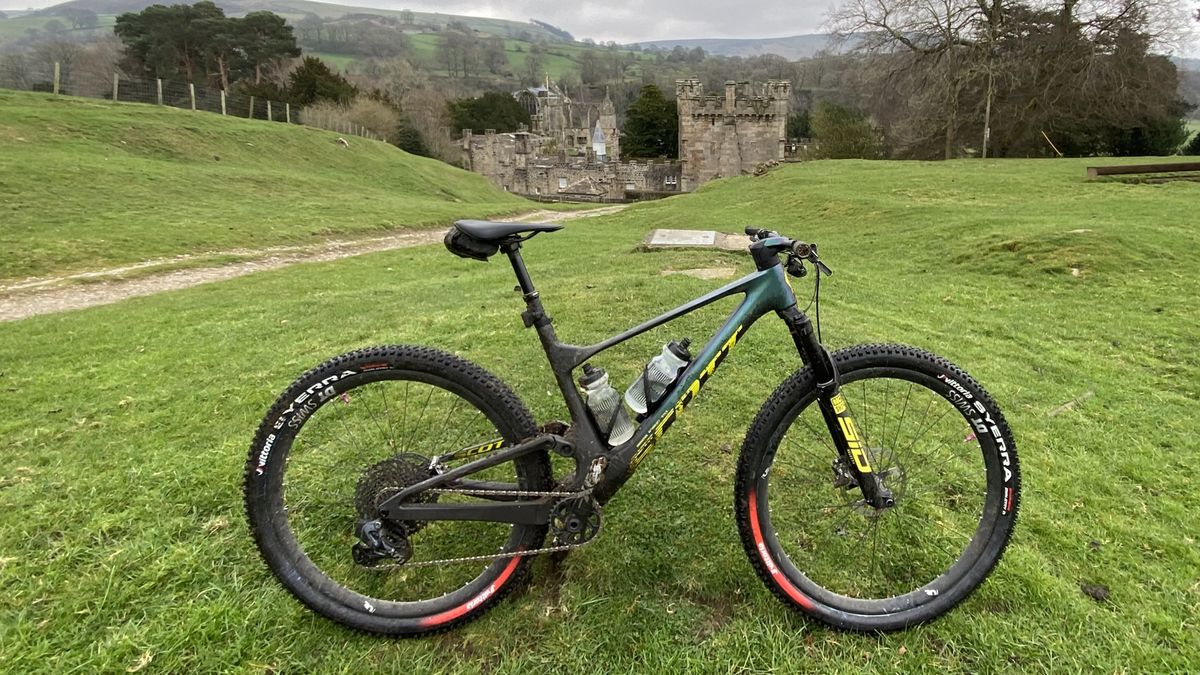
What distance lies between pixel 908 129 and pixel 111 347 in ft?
126

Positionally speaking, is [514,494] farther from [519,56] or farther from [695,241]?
[519,56]

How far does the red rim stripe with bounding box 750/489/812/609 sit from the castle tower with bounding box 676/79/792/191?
41338 millimetres

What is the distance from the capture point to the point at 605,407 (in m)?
2.36

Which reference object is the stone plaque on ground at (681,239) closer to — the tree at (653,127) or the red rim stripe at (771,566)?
the red rim stripe at (771,566)

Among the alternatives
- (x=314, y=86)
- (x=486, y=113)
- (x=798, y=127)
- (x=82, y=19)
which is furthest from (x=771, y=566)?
(x=82, y=19)

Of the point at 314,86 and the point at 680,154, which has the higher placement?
the point at 314,86

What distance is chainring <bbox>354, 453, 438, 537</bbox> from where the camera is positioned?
7.87 ft

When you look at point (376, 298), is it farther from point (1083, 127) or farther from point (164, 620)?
point (1083, 127)

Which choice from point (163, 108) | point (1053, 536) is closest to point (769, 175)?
point (1053, 536)

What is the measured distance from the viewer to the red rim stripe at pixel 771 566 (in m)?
2.31

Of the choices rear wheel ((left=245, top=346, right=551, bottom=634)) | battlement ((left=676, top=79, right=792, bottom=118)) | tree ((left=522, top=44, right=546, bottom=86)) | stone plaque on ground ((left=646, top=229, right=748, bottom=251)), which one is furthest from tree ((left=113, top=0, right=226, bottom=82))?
tree ((left=522, top=44, right=546, bottom=86))

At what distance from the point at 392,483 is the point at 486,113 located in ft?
241

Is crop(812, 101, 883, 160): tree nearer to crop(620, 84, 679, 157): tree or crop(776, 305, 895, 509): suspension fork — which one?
crop(620, 84, 679, 157): tree

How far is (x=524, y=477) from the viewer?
7.80 feet
